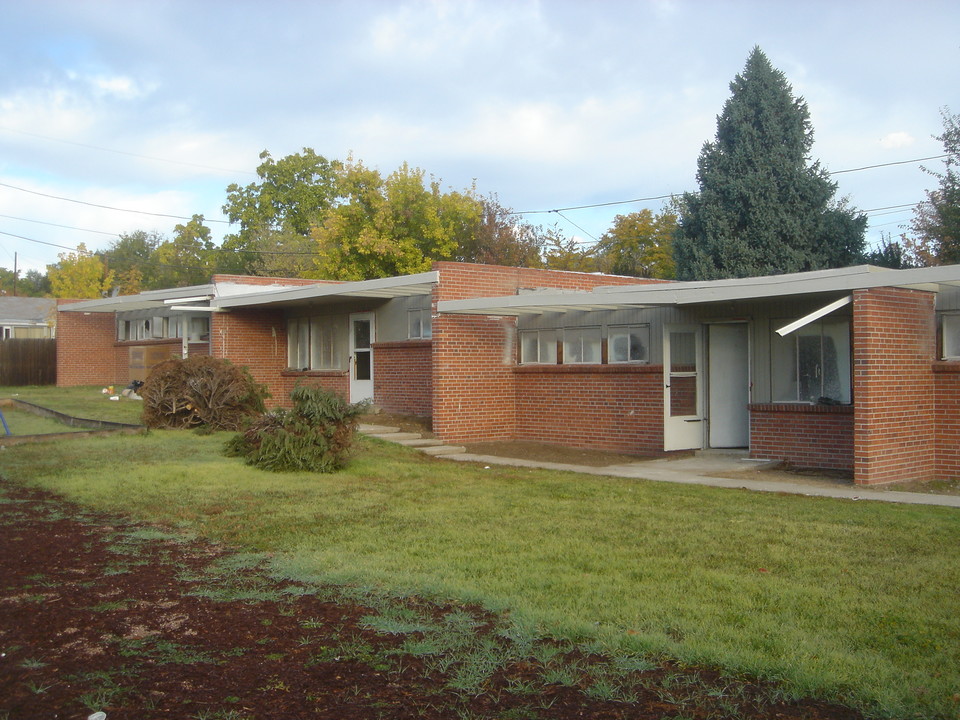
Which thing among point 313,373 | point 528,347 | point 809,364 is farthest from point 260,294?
point 809,364

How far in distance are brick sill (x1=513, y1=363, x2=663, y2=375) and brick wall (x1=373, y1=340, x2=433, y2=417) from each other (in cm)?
196

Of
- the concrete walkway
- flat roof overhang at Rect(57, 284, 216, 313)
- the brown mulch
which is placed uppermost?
flat roof overhang at Rect(57, 284, 216, 313)

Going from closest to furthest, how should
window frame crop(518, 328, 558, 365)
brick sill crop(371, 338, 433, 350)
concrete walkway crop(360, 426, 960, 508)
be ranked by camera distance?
concrete walkway crop(360, 426, 960, 508) → window frame crop(518, 328, 558, 365) → brick sill crop(371, 338, 433, 350)

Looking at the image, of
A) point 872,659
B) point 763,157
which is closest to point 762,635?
point 872,659

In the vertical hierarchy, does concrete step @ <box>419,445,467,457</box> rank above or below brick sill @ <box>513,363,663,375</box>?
below

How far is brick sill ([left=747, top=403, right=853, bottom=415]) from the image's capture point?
1284 centimetres

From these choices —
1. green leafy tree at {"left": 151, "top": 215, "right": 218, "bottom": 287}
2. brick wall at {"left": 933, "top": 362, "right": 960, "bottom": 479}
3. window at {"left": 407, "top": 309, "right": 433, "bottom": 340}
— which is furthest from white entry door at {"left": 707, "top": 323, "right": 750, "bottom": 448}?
green leafy tree at {"left": 151, "top": 215, "right": 218, "bottom": 287}

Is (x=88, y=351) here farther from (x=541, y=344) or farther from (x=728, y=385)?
(x=728, y=385)

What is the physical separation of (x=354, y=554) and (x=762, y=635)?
342 cm

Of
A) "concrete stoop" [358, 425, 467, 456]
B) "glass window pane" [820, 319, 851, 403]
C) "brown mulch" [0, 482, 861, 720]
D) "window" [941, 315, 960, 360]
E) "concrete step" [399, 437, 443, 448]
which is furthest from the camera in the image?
"concrete step" [399, 437, 443, 448]

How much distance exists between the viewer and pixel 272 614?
18.9ft

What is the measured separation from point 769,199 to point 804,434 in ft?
54.3

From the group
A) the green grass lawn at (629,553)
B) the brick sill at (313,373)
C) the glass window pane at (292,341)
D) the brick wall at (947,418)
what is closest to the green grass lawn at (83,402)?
the brick sill at (313,373)

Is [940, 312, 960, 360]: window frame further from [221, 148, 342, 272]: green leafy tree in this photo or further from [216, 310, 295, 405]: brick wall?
[221, 148, 342, 272]: green leafy tree
